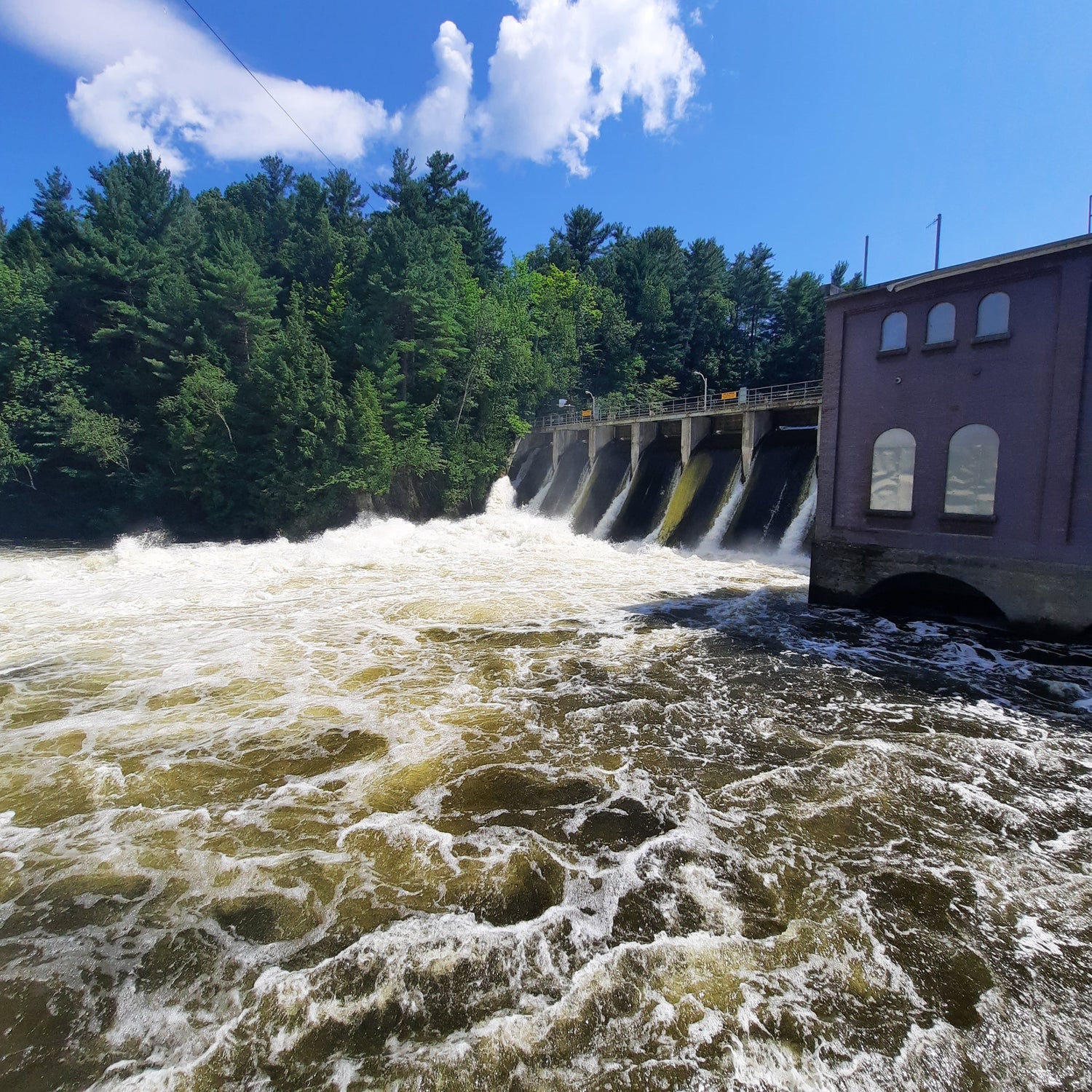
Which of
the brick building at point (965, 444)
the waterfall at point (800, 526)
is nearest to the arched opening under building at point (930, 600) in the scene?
the brick building at point (965, 444)

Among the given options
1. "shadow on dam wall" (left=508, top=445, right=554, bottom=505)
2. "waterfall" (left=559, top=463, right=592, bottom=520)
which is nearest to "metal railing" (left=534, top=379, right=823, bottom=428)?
"shadow on dam wall" (left=508, top=445, right=554, bottom=505)

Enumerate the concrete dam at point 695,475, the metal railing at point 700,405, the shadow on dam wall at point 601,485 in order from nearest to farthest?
the concrete dam at point 695,475 < the metal railing at point 700,405 < the shadow on dam wall at point 601,485

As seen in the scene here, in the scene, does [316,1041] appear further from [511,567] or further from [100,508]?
[100,508]

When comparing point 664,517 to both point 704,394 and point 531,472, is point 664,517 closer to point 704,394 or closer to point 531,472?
point 531,472

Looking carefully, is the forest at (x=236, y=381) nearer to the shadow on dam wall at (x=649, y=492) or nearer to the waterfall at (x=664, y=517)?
the shadow on dam wall at (x=649, y=492)

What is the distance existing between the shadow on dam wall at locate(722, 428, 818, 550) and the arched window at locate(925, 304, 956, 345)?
28.1ft

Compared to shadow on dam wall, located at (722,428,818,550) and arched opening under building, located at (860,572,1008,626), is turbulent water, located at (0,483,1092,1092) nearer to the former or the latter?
arched opening under building, located at (860,572,1008,626)

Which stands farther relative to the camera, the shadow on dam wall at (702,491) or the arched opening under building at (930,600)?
the shadow on dam wall at (702,491)

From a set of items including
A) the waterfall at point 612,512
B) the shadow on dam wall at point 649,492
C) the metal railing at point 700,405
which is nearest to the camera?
the metal railing at point 700,405

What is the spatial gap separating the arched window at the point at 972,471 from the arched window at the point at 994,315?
1.80m

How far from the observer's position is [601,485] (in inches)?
1187

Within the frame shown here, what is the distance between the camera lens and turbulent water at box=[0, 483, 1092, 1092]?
12.9 ft

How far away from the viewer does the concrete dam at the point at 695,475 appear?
2158cm

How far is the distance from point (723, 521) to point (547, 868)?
1865 cm
